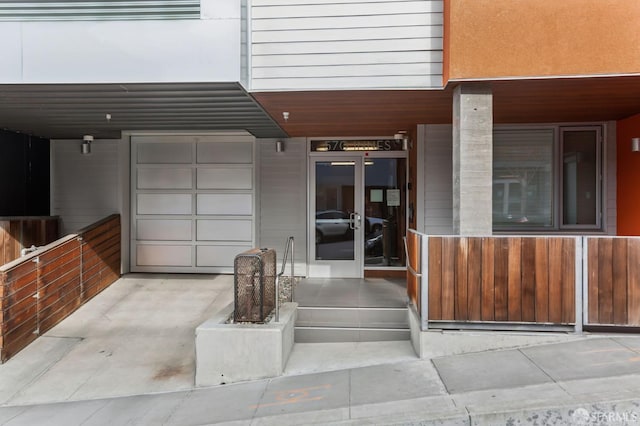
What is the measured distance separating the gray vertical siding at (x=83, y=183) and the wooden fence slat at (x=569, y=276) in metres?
7.09

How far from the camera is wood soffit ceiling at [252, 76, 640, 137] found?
15.4 ft

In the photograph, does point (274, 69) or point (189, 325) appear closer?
point (274, 69)

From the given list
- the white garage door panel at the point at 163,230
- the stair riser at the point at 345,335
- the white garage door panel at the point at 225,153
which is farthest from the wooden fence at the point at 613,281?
the white garage door panel at the point at 163,230

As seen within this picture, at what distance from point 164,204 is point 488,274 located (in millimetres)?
6035

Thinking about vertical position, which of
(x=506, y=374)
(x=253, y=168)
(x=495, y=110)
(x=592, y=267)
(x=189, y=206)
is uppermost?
(x=495, y=110)

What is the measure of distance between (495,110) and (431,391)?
3791 mm

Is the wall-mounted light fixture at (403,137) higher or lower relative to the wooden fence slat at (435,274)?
higher

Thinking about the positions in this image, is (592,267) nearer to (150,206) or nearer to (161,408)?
(161,408)

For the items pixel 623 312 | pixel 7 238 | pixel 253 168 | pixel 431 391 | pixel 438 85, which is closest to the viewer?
pixel 431 391

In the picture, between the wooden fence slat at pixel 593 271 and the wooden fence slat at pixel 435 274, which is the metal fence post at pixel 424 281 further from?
the wooden fence slat at pixel 593 271

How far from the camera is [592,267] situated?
427 centimetres

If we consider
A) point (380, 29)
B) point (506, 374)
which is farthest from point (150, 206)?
point (506, 374)

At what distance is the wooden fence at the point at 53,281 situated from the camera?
16.3 ft

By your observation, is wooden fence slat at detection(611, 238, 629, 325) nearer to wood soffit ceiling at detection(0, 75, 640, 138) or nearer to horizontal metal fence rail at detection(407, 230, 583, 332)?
horizontal metal fence rail at detection(407, 230, 583, 332)
